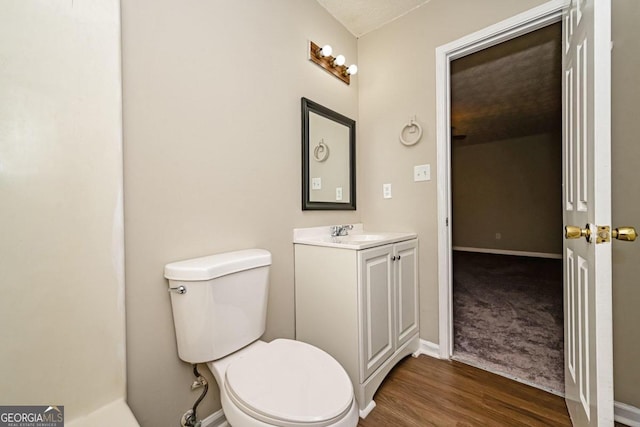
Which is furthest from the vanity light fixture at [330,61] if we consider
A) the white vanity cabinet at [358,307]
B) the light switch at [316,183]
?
the white vanity cabinet at [358,307]

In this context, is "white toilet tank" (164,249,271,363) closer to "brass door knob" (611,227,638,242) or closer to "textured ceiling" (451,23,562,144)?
"brass door knob" (611,227,638,242)

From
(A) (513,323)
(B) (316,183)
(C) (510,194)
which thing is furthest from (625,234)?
(C) (510,194)

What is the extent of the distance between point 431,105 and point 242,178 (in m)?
1.37

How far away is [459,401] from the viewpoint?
1307 mm

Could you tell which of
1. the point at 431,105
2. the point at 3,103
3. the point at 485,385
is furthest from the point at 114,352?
the point at 431,105

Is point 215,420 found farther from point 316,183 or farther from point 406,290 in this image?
point 316,183

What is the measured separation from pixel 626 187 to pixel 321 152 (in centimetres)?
153

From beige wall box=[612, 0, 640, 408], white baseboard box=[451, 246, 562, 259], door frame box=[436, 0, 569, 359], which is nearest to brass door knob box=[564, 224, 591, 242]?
→ beige wall box=[612, 0, 640, 408]

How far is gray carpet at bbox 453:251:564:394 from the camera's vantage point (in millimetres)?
1551

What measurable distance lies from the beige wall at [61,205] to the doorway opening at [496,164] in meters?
1.74

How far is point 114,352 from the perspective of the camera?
0.85 metres

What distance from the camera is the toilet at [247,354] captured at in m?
0.75

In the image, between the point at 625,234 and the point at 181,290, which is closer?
the point at 625,234

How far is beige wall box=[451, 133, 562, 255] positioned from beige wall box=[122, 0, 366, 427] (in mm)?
4195
